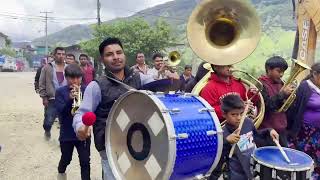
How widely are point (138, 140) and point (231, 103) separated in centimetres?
97

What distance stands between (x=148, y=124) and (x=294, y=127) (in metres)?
2.39

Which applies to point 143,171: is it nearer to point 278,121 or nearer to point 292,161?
point 292,161

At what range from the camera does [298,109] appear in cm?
435

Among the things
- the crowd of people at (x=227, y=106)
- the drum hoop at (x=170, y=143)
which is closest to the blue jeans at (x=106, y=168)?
the crowd of people at (x=227, y=106)

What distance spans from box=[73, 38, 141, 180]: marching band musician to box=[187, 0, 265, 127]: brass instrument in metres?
0.80

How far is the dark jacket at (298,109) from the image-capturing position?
14.2 ft

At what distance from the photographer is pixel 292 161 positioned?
122 inches

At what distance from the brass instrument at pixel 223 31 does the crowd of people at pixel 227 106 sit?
14 cm

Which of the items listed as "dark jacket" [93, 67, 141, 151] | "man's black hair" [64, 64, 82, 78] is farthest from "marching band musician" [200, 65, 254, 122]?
"man's black hair" [64, 64, 82, 78]

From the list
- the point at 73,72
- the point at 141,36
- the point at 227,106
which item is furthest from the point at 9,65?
the point at 227,106

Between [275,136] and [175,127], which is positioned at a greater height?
[175,127]

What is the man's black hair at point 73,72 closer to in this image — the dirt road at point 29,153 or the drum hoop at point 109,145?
the dirt road at point 29,153

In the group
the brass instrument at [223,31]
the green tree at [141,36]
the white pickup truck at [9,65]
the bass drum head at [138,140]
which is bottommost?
the white pickup truck at [9,65]

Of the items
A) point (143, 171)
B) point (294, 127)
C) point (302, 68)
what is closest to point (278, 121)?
point (294, 127)
